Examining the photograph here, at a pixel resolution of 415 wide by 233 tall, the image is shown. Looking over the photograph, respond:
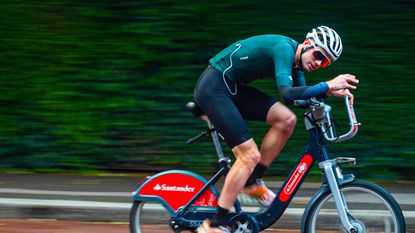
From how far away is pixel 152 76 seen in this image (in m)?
8.62

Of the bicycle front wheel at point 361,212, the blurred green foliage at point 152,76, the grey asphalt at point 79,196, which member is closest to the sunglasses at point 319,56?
the bicycle front wheel at point 361,212

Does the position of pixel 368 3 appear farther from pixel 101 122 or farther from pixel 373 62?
pixel 101 122

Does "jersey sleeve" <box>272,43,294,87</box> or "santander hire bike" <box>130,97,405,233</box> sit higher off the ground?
"jersey sleeve" <box>272,43,294,87</box>

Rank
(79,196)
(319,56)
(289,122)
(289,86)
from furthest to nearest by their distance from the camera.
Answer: (79,196) → (289,122) → (319,56) → (289,86)

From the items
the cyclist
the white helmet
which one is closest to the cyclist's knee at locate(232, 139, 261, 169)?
the cyclist

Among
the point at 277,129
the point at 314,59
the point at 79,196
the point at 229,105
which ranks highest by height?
the point at 314,59

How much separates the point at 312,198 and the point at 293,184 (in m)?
0.18

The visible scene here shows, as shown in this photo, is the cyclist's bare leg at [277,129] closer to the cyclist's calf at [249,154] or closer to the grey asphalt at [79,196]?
the cyclist's calf at [249,154]

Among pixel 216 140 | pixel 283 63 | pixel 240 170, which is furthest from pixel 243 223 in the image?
pixel 283 63

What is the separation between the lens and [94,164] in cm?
884

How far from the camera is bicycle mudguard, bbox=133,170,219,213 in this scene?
589cm

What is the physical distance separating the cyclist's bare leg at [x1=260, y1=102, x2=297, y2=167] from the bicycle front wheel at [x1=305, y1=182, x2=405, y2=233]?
1.62ft

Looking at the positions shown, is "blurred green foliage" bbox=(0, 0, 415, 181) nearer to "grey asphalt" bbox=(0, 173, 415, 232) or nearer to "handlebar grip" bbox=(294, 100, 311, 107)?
"grey asphalt" bbox=(0, 173, 415, 232)

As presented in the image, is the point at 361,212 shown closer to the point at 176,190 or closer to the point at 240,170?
the point at 240,170
